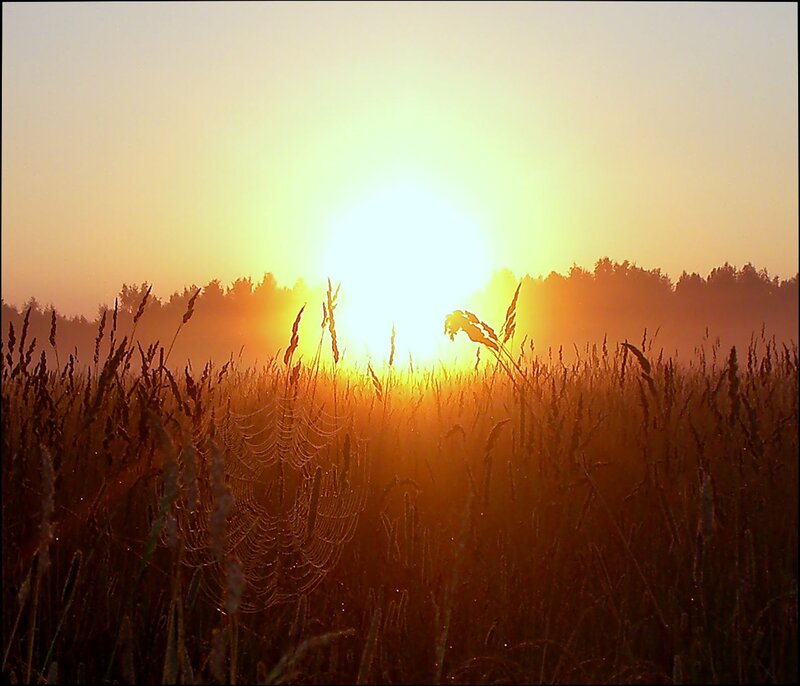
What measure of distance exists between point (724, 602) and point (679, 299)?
2884 centimetres

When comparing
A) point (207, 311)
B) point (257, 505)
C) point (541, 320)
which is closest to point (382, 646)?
point (257, 505)

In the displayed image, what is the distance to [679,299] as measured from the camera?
96.2ft

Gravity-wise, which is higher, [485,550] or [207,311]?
[207,311]

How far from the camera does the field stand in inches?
79.7

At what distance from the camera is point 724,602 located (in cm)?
226

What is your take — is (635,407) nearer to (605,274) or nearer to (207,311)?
(605,274)

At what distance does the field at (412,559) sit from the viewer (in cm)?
203

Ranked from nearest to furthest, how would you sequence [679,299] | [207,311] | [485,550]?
[485,550] → [679,299] → [207,311]

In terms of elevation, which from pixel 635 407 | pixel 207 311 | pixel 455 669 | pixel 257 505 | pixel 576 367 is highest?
pixel 207 311

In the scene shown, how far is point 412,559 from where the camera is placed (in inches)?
107

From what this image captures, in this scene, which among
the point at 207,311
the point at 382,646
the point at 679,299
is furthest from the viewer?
the point at 207,311

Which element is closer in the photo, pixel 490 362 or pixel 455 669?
pixel 455 669

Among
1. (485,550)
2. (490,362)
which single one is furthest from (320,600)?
(490,362)

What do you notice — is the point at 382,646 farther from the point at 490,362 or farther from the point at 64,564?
the point at 490,362
